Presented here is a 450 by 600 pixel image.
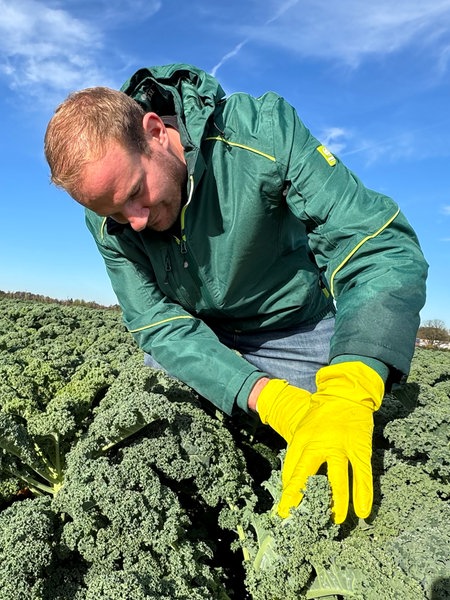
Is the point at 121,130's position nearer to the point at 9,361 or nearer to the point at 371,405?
the point at 371,405

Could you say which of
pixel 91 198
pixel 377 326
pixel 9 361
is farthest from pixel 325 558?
pixel 9 361

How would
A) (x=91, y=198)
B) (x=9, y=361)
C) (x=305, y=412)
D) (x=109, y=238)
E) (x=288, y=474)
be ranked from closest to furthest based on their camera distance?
(x=288, y=474), (x=305, y=412), (x=91, y=198), (x=109, y=238), (x=9, y=361)

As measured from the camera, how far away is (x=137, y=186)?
3205mm

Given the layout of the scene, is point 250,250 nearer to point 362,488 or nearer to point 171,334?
point 171,334

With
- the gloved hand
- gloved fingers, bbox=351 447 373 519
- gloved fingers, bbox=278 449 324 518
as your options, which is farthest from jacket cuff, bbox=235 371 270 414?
gloved fingers, bbox=351 447 373 519

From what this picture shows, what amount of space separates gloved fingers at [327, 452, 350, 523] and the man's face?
5.90 ft

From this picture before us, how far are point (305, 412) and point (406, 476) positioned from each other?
0.60 meters

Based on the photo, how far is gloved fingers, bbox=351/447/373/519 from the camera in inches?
100

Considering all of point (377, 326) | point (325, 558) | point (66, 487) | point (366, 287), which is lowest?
point (66, 487)

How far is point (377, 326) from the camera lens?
110 inches

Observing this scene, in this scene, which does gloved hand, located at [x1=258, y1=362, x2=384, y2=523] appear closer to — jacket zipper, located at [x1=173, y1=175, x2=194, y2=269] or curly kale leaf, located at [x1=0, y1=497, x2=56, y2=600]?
curly kale leaf, located at [x1=0, y1=497, x2=56, y2=600]

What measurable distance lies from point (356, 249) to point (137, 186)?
128 cm

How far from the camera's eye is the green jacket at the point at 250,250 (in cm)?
292

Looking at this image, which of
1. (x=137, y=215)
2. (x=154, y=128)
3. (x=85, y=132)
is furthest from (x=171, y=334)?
(x=85, y=132)
